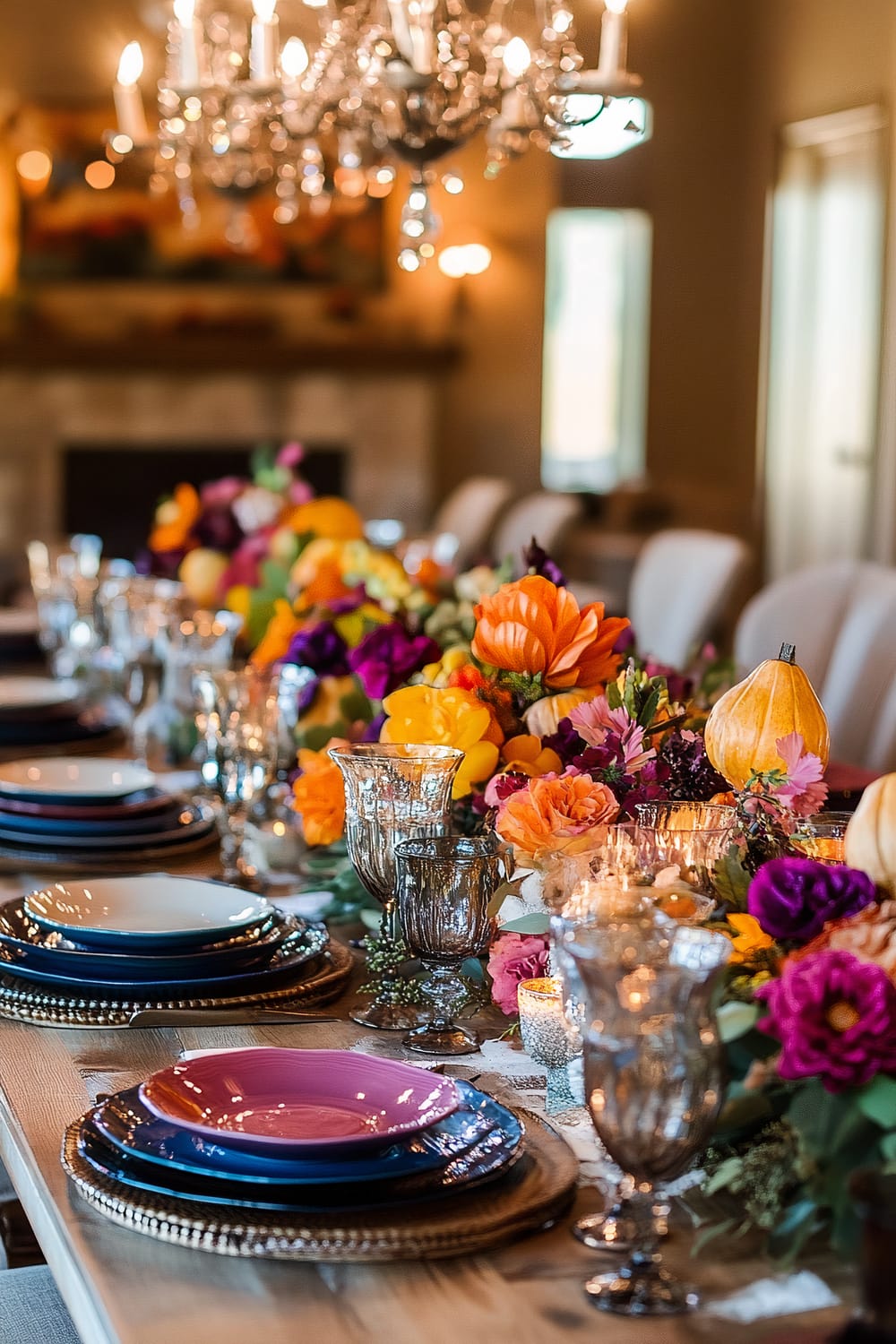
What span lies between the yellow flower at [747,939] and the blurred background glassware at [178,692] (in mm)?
1192

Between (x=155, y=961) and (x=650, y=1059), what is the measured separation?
520 millimetres

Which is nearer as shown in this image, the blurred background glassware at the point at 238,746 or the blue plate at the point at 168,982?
the blue plate at the point at 168,982

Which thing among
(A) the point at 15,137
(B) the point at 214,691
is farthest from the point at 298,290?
(B) the point at 214,691

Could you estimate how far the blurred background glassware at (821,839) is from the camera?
3.29 ft

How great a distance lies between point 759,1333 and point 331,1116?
27cm

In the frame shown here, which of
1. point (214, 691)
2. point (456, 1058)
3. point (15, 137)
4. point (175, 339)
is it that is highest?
point (15, 137)

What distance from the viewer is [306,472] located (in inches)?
301

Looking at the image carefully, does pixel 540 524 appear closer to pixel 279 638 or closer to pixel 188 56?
pixel 188 56

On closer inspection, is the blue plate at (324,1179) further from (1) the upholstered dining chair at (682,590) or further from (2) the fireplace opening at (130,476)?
(2) the fireplace opening at (130,476)

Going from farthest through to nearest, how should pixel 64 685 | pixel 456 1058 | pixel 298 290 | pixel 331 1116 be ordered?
pixel 298 290 → pixel 64 685 → pixel 456 1058 → pixel 331 1116

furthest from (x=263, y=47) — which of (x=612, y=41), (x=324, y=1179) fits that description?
(x=324, y=1179)

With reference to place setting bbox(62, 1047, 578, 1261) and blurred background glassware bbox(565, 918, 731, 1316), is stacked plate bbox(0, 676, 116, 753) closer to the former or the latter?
place setting bbox(62, 1047, 578, 1261)

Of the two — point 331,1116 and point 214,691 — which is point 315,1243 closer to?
point 331,1116

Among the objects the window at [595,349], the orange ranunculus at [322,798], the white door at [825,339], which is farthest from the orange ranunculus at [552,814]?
the window at [595,349]
